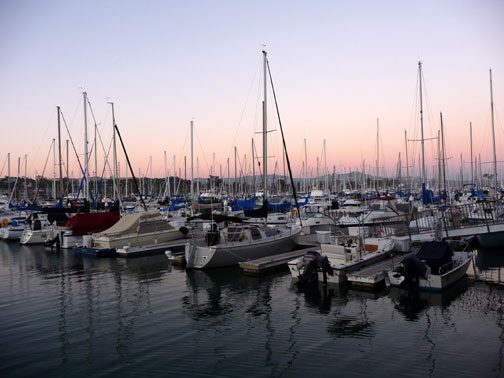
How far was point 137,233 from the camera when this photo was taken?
27.1 meters

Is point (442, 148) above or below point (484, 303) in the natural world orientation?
above

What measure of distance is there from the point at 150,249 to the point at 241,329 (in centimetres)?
1558

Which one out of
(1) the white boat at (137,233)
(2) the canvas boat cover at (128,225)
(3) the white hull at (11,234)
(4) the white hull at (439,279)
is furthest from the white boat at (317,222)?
(3) the white hull at (11,234)

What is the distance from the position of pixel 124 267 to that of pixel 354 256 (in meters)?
12.3

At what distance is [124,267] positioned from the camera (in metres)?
21.9

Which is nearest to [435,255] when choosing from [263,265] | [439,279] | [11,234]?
[439,279]

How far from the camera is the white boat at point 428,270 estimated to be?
15133mm

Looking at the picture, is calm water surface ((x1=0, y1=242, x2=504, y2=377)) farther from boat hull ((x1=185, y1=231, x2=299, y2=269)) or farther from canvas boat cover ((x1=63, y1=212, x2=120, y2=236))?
canvas boat cover ((x1=63, y1=212, x2=120, y2=236))

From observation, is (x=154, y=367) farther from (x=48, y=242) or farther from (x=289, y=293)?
(x=48, y=242)

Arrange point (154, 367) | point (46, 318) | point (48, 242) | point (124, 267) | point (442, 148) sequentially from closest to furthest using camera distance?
point (154, 367), point (46, 318), point (124, 267), point (48, 242), point (442, 148)

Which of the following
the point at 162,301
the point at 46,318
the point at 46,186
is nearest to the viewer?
the point at 46,318

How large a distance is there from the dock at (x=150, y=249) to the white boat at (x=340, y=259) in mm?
11008

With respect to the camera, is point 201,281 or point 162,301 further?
point 201,281

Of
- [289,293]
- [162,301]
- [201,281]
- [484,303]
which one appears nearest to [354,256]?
[289,293]
